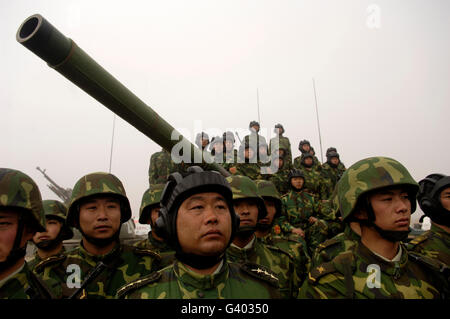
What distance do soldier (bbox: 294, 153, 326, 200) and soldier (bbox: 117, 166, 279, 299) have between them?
821 cm

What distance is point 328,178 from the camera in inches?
440

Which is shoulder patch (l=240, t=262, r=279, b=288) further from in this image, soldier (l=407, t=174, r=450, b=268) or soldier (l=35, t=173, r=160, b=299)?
soldier (l=407, t=174, r=450, b=268)

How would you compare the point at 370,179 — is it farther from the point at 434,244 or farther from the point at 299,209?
the point at 299,209

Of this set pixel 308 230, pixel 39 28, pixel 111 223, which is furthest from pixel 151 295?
pixel 308 230

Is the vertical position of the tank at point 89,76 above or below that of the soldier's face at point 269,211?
above

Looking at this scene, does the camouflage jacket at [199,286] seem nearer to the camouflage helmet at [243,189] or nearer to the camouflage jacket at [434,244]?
the camouflage helmet at [243,189]

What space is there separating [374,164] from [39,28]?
10.7ft

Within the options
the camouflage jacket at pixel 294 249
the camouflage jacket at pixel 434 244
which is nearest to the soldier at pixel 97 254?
the camouflage jacket at pixel 294 249

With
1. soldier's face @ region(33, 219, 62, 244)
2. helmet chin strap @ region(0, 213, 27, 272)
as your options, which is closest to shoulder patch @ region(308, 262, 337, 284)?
helmet chin strap @ region(0, 213, 27, 272)

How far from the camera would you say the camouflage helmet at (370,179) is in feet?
9.30

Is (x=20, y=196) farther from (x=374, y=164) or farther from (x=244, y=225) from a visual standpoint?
(x=374, y=164)

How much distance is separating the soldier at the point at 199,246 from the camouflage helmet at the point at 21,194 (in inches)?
39.8

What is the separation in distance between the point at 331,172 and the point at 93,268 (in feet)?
32.9

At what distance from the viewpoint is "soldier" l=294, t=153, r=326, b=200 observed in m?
10.3
